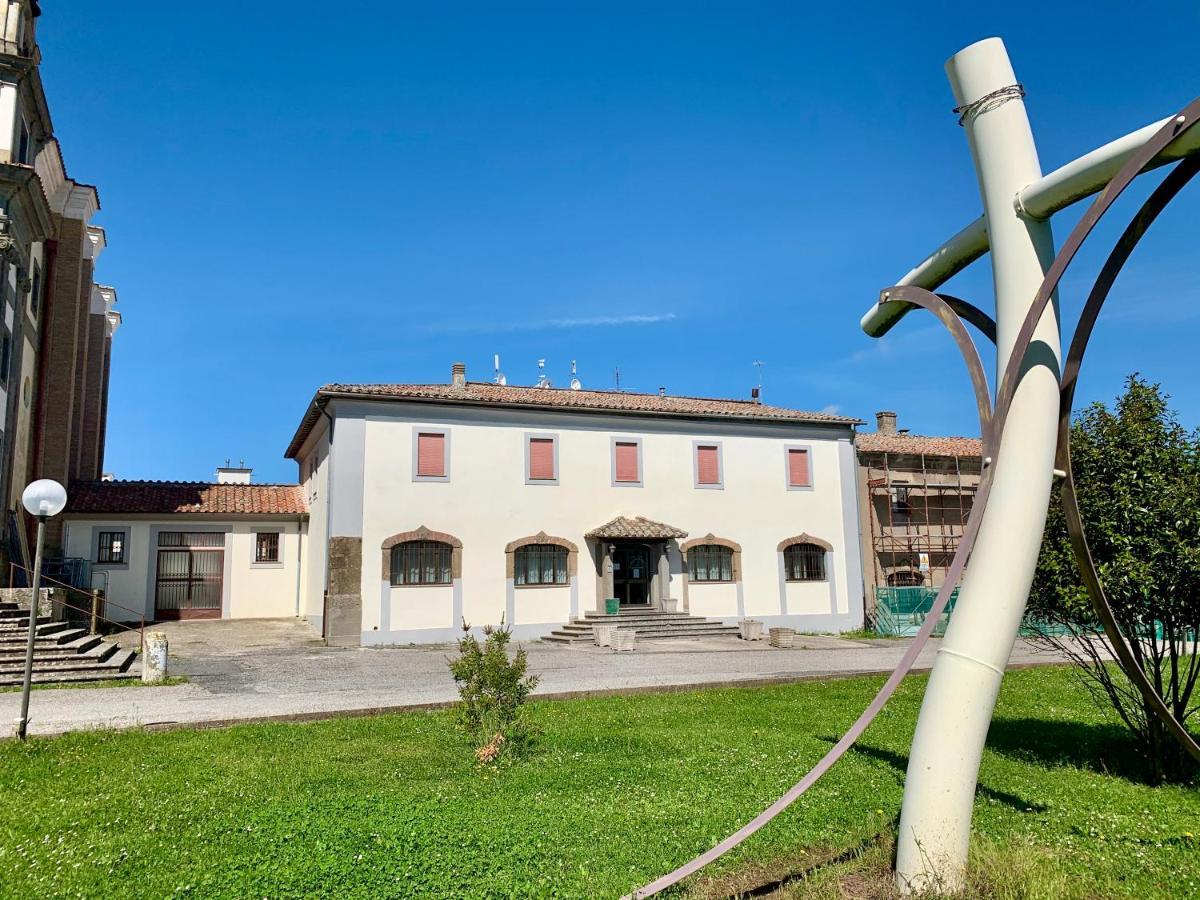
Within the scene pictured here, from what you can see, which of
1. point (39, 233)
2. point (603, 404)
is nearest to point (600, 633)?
point (603, 404)

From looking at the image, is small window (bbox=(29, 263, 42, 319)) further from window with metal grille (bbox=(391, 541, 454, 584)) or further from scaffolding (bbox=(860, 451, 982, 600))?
scaffolding (bbox=(860, 451, 982, 600))

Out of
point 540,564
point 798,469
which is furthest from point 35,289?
point 798,469

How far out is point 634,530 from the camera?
22.2 m

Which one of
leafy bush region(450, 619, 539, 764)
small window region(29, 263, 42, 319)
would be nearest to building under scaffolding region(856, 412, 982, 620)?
leafy bush region(450, 619, 539, 764)

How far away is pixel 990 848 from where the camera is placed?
423 cm

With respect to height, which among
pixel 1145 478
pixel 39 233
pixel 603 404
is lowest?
pixel 1145 478

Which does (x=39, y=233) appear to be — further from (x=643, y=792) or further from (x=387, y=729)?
(x=643, y=792)

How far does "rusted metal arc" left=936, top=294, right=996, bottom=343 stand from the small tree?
218 centimetres

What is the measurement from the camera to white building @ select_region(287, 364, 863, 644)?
2036 cm

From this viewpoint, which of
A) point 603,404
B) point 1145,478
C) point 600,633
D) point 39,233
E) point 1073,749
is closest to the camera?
point 1145,478

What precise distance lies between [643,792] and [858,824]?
1.58 metres

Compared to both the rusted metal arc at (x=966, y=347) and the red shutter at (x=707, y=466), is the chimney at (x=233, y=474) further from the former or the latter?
the rusted metal arc at (x=966, y=347)

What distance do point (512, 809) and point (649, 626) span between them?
52.9ft

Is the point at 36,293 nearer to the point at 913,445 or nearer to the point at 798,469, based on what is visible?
the point at 798,469
